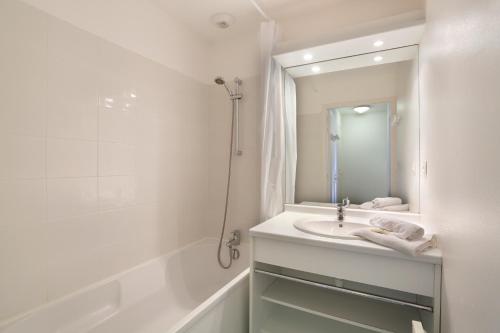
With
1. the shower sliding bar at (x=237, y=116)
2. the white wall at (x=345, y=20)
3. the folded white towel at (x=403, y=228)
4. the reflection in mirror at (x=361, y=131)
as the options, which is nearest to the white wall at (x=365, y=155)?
the reflection in mirror at (x=361, y=131)

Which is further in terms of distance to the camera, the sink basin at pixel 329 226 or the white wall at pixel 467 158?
the sink basin at pixel 329 226

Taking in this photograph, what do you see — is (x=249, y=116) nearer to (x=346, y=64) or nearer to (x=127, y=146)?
(x=346, y=64)

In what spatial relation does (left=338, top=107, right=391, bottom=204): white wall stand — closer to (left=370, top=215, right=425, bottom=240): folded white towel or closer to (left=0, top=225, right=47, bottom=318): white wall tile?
(left=370, top=215, right=425, bottom=240): folded white towel

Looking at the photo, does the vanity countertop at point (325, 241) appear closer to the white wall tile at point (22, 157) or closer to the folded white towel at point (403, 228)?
the folded white towel at point (403, 228)

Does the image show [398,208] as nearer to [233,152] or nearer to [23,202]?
[233,152]

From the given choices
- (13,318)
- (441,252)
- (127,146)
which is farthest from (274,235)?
(13,318)

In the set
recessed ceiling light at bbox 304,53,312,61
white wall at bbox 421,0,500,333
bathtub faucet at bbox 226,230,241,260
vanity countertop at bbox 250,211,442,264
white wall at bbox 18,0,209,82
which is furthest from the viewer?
bathtub faucet at bbox 226,230,241,260

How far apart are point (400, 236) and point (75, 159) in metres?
1.75

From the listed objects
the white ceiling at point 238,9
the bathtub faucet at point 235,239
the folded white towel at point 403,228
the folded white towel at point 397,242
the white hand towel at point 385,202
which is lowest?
the bathtub faucet at point 235,239

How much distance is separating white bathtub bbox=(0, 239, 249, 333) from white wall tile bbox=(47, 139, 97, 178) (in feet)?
2.23

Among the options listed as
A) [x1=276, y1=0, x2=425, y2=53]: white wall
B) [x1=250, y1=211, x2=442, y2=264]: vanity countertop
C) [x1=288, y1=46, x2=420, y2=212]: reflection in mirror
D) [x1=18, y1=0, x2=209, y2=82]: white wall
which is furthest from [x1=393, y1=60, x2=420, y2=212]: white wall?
[x1=18, y1=0, x2=209, y2=82]: white wall

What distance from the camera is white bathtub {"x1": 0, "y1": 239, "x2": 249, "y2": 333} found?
119 cm

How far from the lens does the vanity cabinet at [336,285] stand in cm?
104

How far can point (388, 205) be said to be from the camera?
1.62 meters
